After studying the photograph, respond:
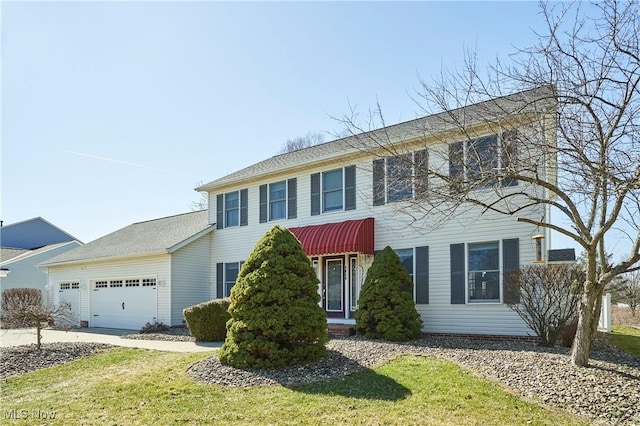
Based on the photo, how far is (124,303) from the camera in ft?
66.2

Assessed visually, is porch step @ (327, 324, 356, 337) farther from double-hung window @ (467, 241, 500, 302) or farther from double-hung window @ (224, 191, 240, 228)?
double-hung window @ (224, 191, 240, 228)

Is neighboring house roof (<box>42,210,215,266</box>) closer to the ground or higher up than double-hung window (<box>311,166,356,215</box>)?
closer to the ground

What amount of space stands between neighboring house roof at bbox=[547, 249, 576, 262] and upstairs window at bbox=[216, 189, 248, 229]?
35.7 ft

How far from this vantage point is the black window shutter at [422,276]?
44.7 feet

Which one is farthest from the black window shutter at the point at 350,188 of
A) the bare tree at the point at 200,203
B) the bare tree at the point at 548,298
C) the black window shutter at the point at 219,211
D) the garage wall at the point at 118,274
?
the bare tree at the point at 200,203

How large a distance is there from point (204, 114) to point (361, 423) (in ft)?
34.5

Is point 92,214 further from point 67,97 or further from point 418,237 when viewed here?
point 418,237

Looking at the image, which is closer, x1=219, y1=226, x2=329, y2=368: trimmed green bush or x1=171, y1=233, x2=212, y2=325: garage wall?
x1=219, y1=226, x2=329, y2=368: trimmed green bush

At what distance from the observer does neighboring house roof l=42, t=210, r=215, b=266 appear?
19.2 m

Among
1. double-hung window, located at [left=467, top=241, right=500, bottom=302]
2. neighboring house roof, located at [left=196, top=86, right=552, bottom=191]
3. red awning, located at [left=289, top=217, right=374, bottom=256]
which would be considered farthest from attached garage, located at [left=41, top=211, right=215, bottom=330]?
double-hung window, located at [left=467, top=241, right=500, bottom=302]

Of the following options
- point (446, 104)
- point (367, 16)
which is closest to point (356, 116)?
point (446, 104)

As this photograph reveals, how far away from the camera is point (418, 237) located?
13898mm

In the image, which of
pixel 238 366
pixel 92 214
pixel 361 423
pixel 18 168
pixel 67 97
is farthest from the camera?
pixel 92 214

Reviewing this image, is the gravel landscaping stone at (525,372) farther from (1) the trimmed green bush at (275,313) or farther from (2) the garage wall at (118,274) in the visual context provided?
(2) the garage wall at (118,274)
